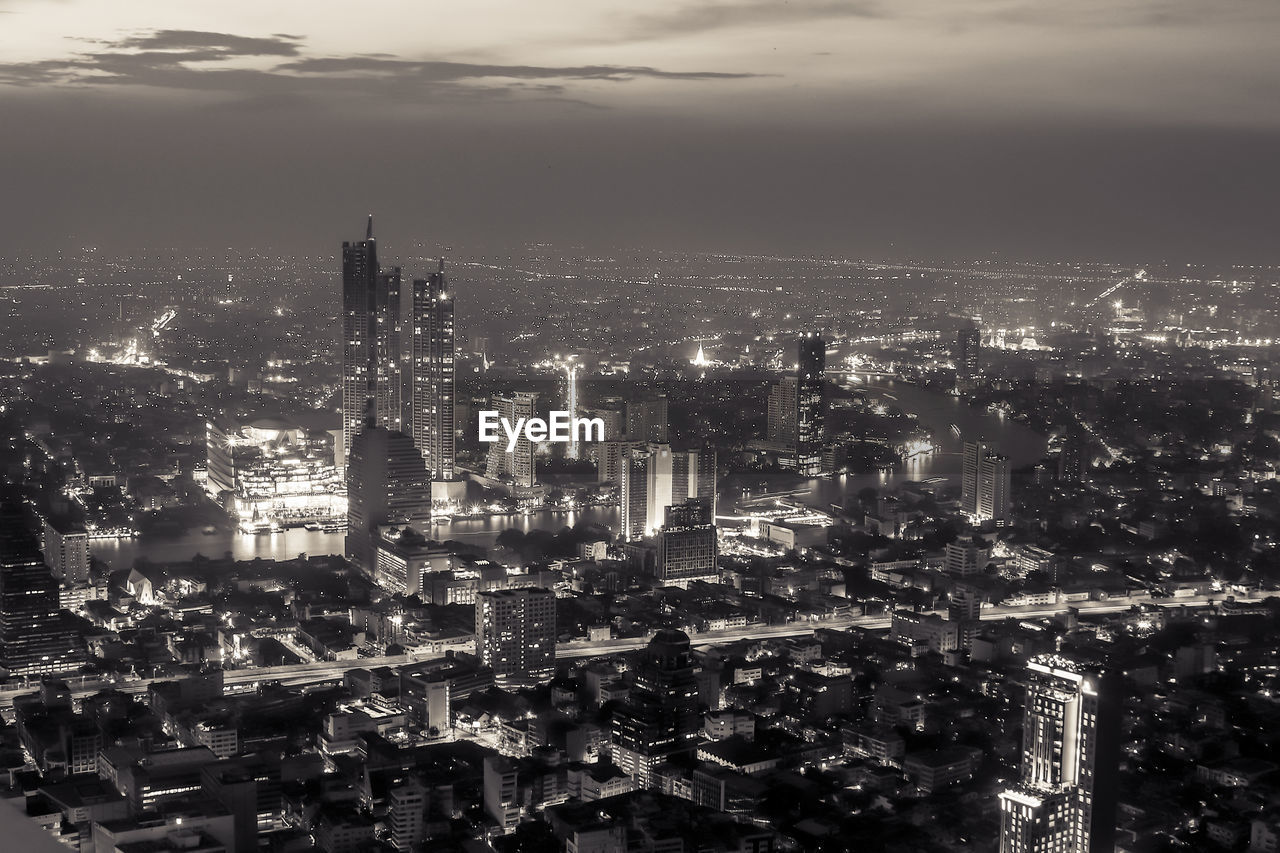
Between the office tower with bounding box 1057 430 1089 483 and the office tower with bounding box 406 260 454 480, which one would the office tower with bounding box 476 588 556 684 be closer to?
the office tower with bounding box 406 260 454 480

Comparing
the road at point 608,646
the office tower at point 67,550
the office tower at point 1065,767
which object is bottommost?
the road at point 608,646

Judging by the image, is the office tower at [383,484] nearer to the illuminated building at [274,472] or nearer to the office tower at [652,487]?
the illuminated building at [274,472]

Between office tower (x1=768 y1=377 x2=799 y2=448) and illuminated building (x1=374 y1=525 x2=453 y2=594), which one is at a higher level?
office tower (x1=768 y1=377 x2=799 y2=448)

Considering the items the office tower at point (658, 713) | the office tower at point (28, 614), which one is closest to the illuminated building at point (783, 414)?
the office tower at point (658, 713)

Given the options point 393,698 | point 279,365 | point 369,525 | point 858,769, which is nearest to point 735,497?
point 369,525

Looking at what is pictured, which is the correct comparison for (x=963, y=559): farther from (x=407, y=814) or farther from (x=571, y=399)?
(x=407, y=814)

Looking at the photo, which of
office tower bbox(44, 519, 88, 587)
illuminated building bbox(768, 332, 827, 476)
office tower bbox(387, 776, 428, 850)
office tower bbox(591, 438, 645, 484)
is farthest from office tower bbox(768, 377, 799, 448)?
office tower bbox(387, 776, 428, 850)
